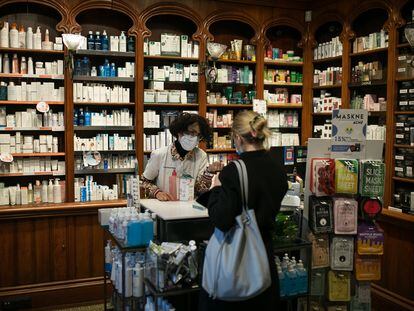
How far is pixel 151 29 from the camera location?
601 centimetres

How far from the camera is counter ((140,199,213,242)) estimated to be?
10.1ft

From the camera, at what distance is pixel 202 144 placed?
19.6 ft

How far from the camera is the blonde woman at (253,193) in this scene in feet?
7.91

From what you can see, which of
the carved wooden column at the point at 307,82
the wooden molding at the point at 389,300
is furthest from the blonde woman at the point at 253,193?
the carved wooden column at the point at 307,82

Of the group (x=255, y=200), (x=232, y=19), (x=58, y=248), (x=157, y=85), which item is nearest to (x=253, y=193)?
(x=255, y=200)

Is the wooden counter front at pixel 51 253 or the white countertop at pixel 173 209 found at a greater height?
the white countertop at pixel 173 209

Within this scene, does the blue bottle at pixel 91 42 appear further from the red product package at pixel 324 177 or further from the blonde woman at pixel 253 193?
the blonde woman at pixel 253 193

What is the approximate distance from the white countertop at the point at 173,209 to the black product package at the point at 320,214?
0.78 m

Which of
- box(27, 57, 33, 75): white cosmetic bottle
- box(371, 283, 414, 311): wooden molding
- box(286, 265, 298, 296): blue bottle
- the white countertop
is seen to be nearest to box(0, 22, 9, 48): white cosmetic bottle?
box(27, 57, 33, 75): white cosmetic bottle

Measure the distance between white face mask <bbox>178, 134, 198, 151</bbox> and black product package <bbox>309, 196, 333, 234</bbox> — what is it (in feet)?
3.37

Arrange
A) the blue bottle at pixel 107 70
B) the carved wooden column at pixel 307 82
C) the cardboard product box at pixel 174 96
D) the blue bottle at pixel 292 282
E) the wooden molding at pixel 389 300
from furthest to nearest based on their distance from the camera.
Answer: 1. the carved wooden column at pixel 307 82
2. the cardboard product box at pixel 174 96
3. the blue bottle at pixel 107 70
4. the wooden molding at pixel 389 300
5. the blue bottle at pixel 292 282

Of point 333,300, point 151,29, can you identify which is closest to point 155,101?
point 151,29

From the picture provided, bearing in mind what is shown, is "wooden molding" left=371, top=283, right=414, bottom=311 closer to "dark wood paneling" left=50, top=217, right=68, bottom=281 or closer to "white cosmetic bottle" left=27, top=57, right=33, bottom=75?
"dark wood paneling" left=50, top=217, right=68, bottom=281

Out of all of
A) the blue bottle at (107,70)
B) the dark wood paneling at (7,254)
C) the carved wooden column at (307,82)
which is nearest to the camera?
the dark wood paneling at (7,254)
